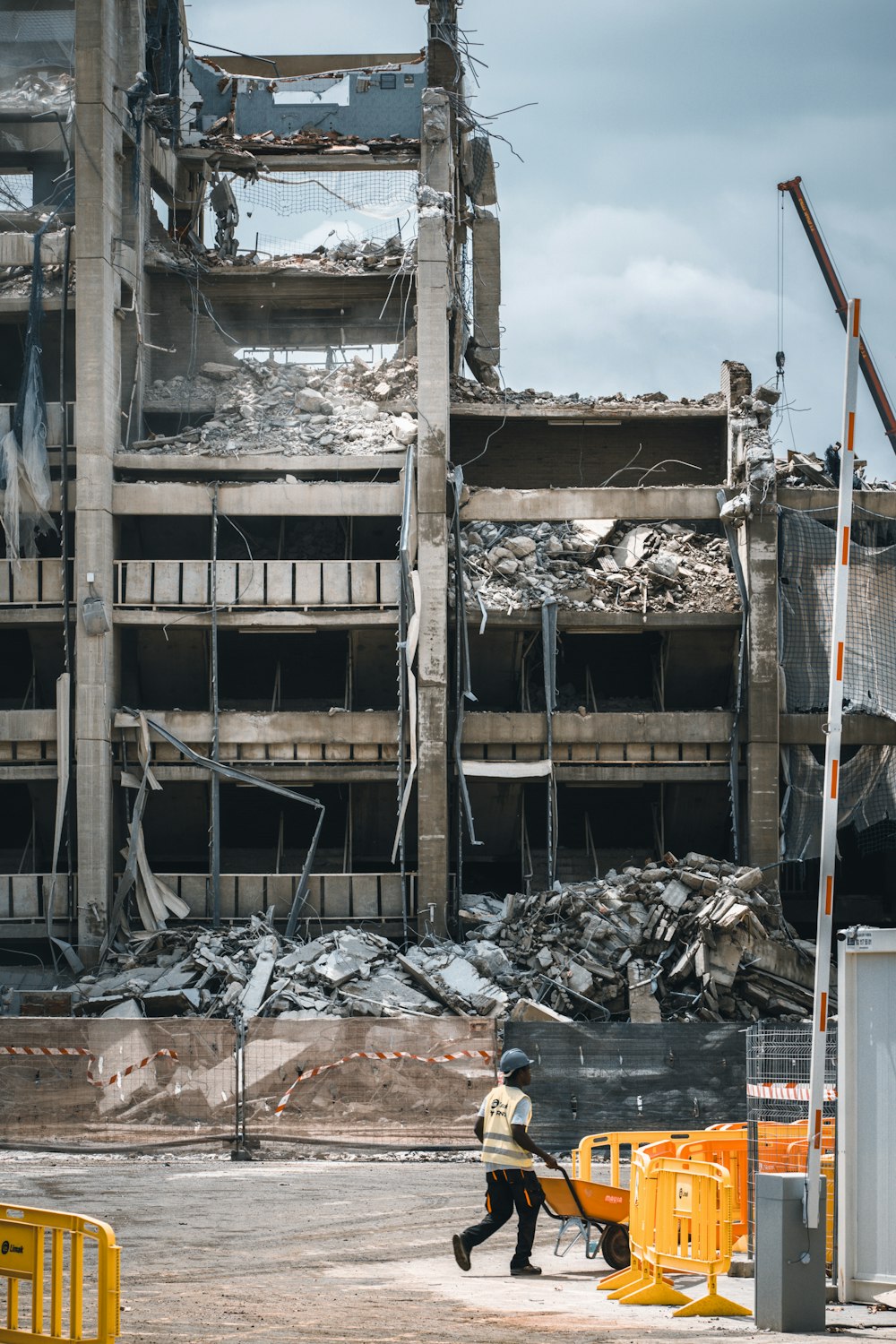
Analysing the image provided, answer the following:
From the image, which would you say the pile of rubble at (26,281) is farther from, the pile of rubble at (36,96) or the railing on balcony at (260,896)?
the railing on balcony at (260,896)

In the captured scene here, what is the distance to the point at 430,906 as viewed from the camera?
3053cm

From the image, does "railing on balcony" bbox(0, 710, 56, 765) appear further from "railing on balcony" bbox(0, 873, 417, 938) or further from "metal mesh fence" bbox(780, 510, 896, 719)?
"metal mesh fence" bbox(780, 510, 896, 719)

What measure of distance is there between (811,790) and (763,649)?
2836 mm

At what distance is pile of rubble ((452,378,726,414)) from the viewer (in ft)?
113

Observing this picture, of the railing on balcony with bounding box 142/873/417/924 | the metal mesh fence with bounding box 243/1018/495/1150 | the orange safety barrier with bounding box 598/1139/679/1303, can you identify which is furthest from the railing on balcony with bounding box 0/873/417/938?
the orange safety barrier with bounding box 598/1139/679/1303

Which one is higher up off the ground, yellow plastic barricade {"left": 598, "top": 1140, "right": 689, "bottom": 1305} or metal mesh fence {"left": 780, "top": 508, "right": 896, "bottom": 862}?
metal mesh fence {"left": 780, "top": 508, "right": 896, "bottom": 862}

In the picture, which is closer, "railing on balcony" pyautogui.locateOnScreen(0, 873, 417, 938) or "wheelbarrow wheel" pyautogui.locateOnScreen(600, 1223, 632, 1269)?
"wheelbarrow wheel" pyautogui.locateOnScreen(600, 1223, 632, 1269)

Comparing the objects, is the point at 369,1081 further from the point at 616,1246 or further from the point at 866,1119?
the point at 866,1119

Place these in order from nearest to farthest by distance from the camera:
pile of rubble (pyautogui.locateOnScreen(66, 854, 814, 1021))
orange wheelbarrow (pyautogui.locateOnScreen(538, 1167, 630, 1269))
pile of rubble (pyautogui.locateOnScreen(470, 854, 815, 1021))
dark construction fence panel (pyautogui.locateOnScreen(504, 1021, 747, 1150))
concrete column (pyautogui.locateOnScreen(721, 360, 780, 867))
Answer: orange wheelbarrow (pyautogui.locateOnScreen(538, 1167, 630, 1269)) < dark construction fence panel (pyautogui.locateOnScreen(504, 1021, 747, 1150)) < pile of rubble (pyautogui.locateOnScreen(66, 854, 814, 1021)) < pile of rubble (pyautogui.locateOnScreen(470, 854, 815, 1021)) < concrete column (pyautogui.locateOnScreen(721, 360, 780, 867))

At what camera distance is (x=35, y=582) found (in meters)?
32.0

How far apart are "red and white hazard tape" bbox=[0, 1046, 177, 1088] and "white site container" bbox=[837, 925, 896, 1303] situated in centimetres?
1267

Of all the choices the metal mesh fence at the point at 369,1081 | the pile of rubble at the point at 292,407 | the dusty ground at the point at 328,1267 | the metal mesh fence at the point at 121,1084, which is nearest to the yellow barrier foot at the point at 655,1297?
the dusty ground at the point at 328,1267

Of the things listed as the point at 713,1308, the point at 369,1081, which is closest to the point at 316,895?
the point at 369,1081

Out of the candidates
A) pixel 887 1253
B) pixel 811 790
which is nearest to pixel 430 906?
pixel 811 790
